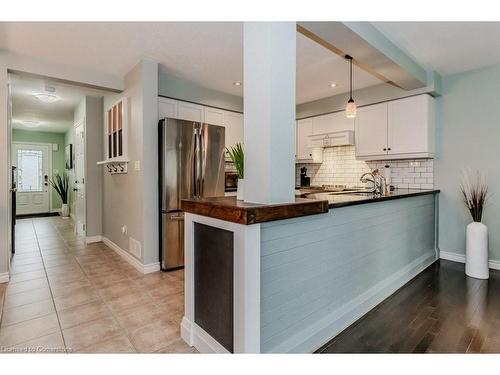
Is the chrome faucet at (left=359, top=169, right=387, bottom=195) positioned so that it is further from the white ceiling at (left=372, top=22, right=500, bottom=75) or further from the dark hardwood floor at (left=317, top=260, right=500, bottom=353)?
the white ceiling at (left=372, top=22, right=500, bottom=75)

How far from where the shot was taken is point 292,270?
5.53ft

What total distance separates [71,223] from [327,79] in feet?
21.1

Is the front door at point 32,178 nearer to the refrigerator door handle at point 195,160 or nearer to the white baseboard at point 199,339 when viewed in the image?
the refrigerator door handle at point 195,160

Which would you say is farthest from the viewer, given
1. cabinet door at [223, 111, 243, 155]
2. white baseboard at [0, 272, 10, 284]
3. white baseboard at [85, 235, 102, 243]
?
white baseboard at [85, 235, 102, 243]

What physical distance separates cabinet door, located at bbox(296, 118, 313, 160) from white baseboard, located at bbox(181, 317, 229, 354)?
3768 mm

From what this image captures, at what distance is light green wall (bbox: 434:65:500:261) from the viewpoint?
3369 mm

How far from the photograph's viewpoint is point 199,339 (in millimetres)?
1789

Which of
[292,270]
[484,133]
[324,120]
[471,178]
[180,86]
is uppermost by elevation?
[180,86]

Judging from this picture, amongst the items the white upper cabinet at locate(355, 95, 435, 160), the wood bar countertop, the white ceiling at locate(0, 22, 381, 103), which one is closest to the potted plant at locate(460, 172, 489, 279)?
the white upper cabinet at locate(355, 95, 435, 160)

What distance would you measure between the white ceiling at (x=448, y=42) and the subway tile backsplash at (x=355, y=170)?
4.22ft

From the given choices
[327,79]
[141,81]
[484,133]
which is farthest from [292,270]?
[484,133]

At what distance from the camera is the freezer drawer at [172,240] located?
3318mm

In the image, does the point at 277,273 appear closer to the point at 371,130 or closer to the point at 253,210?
the point at 253,210
